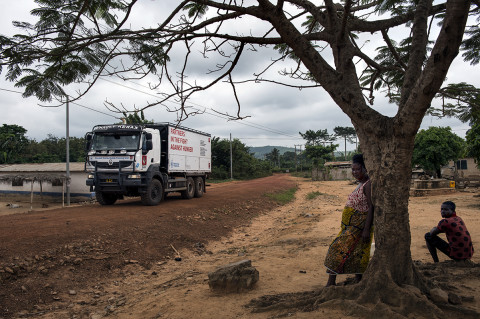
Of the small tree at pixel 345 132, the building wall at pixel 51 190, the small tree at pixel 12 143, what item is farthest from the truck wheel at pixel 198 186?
the small tree at pixel 345 132

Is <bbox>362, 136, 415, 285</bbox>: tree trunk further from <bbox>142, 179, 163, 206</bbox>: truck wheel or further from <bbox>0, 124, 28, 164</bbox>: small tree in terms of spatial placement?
<bbox>0, 124, 28, 164</bbox>: small tree

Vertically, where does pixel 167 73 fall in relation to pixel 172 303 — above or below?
above

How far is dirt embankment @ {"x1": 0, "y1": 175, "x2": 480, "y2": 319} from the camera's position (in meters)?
4.37

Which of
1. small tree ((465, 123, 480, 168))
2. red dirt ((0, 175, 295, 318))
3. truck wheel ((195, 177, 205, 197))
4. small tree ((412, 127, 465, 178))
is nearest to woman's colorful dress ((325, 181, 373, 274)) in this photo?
red dirt ((0, 175, 295, 318))

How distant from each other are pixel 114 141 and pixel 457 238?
10.7m

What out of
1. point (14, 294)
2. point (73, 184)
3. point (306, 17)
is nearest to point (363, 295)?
point (306, 17)

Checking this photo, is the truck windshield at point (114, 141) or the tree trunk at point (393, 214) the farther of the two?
the truck windshield at point (114, 141)

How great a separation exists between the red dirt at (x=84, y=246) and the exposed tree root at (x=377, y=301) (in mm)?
3956

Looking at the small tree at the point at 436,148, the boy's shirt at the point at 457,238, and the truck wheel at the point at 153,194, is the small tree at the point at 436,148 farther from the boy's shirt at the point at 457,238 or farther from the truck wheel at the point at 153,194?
the boy's shirt at the point at 457,238

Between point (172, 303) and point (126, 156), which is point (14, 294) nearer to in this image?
point (172, 303)

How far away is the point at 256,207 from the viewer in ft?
53.7

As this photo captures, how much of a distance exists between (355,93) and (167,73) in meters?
2.49

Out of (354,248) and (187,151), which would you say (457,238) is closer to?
(354,248)

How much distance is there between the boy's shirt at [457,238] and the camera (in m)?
4.79
